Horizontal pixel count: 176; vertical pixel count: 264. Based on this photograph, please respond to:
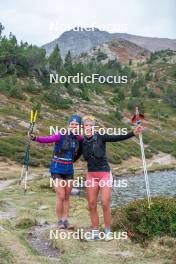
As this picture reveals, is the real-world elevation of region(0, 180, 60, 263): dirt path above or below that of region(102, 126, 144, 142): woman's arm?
below

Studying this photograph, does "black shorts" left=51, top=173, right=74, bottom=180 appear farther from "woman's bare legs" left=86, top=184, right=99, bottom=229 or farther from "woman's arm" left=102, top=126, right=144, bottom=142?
"woman's arm" left=102, top=126, right=144, bottom=142

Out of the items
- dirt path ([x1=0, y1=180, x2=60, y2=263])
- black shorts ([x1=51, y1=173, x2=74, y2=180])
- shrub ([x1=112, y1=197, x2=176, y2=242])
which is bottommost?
dirt path ([x1=0, y1=180, x2=60, y2=263])

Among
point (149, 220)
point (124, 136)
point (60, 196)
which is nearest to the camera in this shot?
point (124, 136)

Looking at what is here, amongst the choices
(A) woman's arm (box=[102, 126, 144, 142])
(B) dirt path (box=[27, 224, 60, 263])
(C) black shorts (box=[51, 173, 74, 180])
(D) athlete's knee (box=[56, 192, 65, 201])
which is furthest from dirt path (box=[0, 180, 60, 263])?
(A) woman's arm (box=[102, 126, 144, 142])

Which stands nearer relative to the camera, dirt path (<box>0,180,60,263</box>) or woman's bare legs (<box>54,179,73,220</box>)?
dirt path (<box>0,180,60,263</box>)

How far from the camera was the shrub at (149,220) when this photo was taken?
11.9 meters

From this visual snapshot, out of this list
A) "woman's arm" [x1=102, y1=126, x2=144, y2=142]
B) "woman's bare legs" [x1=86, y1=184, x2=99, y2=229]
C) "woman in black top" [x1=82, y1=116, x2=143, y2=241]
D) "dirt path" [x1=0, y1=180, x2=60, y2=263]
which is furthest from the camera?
"woman's bare legs" [x1=86, y1=184, x2=99, y2=229]

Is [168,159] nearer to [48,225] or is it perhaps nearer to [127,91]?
[48,225]

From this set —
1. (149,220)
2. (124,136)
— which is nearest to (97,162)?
(124,136)

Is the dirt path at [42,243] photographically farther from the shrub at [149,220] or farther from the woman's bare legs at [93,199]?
the shrub at [149,220]

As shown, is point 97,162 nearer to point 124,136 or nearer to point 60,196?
point 124,136

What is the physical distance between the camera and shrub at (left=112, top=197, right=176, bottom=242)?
11914 mm

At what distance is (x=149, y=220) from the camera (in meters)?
12.0

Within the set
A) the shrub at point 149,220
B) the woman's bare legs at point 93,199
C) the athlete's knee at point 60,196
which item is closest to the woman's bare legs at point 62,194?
the athlete's knee at point 60,196
